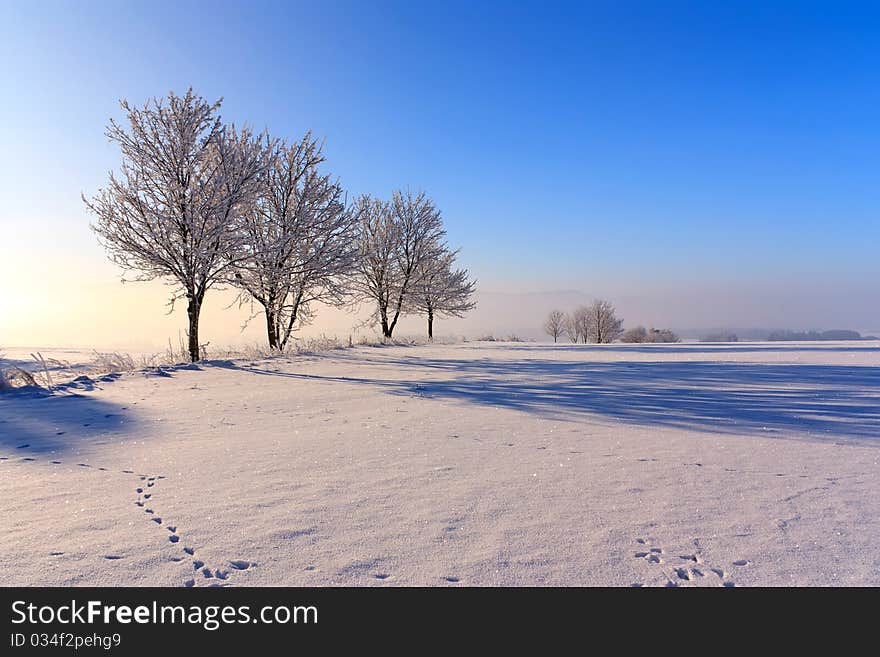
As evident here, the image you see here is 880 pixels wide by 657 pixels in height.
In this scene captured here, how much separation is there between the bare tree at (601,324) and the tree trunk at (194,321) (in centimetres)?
4141

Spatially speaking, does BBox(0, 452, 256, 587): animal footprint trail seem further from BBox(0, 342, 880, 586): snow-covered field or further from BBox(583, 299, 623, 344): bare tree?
BBox(583, 299, 623, 344): bare tree

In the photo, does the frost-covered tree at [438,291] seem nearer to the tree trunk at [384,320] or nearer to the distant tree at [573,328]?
the tree trunk at [384,320]

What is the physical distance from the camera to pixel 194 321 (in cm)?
1246

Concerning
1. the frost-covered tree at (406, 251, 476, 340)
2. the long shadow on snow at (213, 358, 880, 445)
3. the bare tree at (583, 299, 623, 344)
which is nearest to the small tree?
the bare tree at (583, 299, 623, 344)

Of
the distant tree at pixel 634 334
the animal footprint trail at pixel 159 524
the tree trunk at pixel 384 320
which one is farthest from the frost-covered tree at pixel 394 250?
the distant tree at pixel 634 334

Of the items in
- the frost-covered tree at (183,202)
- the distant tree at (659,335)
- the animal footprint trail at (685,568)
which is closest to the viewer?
the animal footprint trail at (685,568)

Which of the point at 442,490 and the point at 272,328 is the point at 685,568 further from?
the point at 272,328

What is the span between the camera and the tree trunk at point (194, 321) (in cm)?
1225

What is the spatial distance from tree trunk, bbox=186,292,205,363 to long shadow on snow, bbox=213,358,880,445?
106 inches

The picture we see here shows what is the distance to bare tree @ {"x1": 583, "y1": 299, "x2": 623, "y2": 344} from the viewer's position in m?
48.5

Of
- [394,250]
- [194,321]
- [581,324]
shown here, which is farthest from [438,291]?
[581,324]

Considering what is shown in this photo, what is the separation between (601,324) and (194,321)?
43.1 metres
